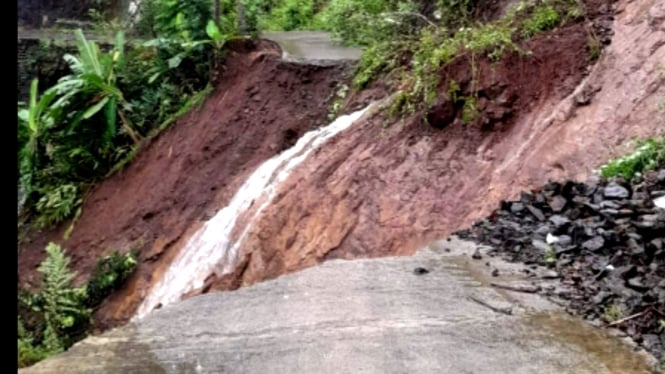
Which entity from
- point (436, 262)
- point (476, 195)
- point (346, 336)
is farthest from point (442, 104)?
point (346, 336)

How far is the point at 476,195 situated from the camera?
6559mm

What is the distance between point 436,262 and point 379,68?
542 cm

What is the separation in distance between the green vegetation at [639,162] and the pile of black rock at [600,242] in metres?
0.15

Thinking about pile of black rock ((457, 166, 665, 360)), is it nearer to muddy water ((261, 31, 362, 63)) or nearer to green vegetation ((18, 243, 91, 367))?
green vegetation ((18, 243, 91, 367))

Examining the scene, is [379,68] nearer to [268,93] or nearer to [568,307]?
[268,93]

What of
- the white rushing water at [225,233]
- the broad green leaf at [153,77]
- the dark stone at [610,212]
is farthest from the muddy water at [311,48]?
the dark stone at [610,212]

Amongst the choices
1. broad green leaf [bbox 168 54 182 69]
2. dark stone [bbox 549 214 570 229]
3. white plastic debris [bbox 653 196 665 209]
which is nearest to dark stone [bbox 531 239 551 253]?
dark stone [bbox 549 214 570 229]

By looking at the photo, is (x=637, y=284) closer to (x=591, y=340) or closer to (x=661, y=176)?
(x=591, y=340)

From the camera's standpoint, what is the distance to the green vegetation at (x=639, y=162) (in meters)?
5.10

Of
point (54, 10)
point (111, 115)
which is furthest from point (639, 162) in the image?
point (54, 10)

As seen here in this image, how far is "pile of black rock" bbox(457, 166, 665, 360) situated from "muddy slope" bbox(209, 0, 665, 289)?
3.31 feet

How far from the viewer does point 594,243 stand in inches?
166

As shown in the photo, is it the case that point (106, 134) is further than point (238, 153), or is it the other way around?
point (106, 134)

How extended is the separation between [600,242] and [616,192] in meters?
0.64
